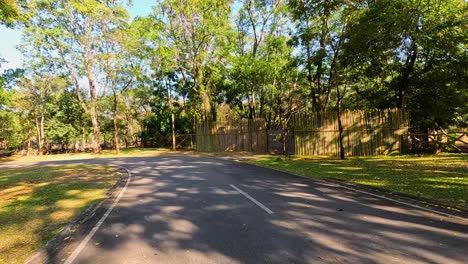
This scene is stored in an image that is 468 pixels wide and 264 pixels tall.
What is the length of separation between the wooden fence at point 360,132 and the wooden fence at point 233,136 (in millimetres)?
6693

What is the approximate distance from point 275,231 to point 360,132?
17.0 m

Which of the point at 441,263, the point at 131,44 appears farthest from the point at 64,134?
the point at 441,263

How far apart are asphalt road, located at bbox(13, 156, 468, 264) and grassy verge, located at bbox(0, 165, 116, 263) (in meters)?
1.09

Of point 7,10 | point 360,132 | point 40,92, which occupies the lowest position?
point 360,132

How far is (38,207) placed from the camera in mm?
8812

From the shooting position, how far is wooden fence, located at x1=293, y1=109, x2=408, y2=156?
20.7 meters

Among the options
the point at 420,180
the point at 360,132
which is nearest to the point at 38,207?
the point at 420,180

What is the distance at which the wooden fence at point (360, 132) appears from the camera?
2073 centimetres

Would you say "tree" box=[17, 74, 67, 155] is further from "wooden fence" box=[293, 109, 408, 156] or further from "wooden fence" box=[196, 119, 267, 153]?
"wooden fence" box=[293, 109, 408, 156]

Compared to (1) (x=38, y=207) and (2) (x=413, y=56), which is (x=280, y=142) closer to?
(2) (x=413, y=56)

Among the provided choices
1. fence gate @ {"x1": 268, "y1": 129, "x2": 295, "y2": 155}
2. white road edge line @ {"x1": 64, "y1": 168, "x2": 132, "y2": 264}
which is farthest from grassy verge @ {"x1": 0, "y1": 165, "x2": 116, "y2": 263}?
fence gate @ {"x1": 268, "y1": 129, "x2": 295, "y2": 155}

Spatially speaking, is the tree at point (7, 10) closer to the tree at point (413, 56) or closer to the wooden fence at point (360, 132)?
the tree at point (413, 56)

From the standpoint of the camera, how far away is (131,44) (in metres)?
34.8

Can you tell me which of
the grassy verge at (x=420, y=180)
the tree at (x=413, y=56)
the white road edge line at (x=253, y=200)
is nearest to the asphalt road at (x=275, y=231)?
the white road edge line at (x=253, y=200)
